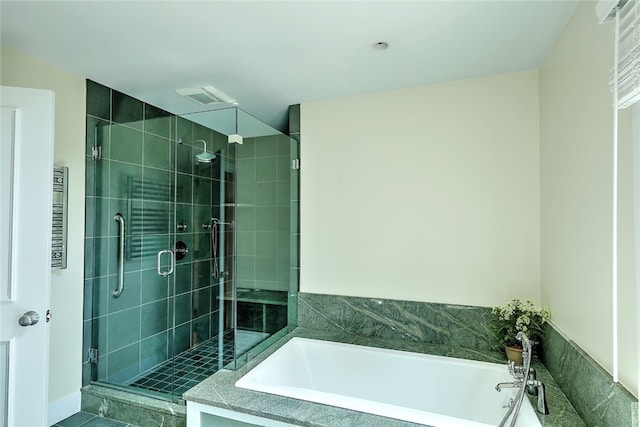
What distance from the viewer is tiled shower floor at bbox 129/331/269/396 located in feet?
7.45

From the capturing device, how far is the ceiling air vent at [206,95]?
234 centimetres

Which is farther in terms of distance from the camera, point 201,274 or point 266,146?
point 201,274

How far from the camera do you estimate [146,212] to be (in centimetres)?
262

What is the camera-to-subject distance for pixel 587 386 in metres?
1.39

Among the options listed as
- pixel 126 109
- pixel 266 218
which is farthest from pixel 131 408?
pixel 126 109

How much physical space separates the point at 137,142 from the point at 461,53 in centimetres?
242

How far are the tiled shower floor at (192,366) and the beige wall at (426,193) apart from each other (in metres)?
0.71

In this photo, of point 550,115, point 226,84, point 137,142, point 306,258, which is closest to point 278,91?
point 226,84

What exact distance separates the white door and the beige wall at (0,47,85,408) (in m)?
0.50

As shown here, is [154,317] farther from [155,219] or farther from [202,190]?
[202,190]

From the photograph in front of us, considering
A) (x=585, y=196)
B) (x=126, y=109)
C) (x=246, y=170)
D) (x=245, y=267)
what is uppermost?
(x=126, y=109)

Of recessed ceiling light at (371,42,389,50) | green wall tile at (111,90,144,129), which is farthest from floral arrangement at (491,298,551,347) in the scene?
green wall tile at (111,90,144,129)

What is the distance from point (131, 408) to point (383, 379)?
5.39ft

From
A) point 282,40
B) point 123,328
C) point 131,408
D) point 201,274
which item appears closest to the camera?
point 282,40
